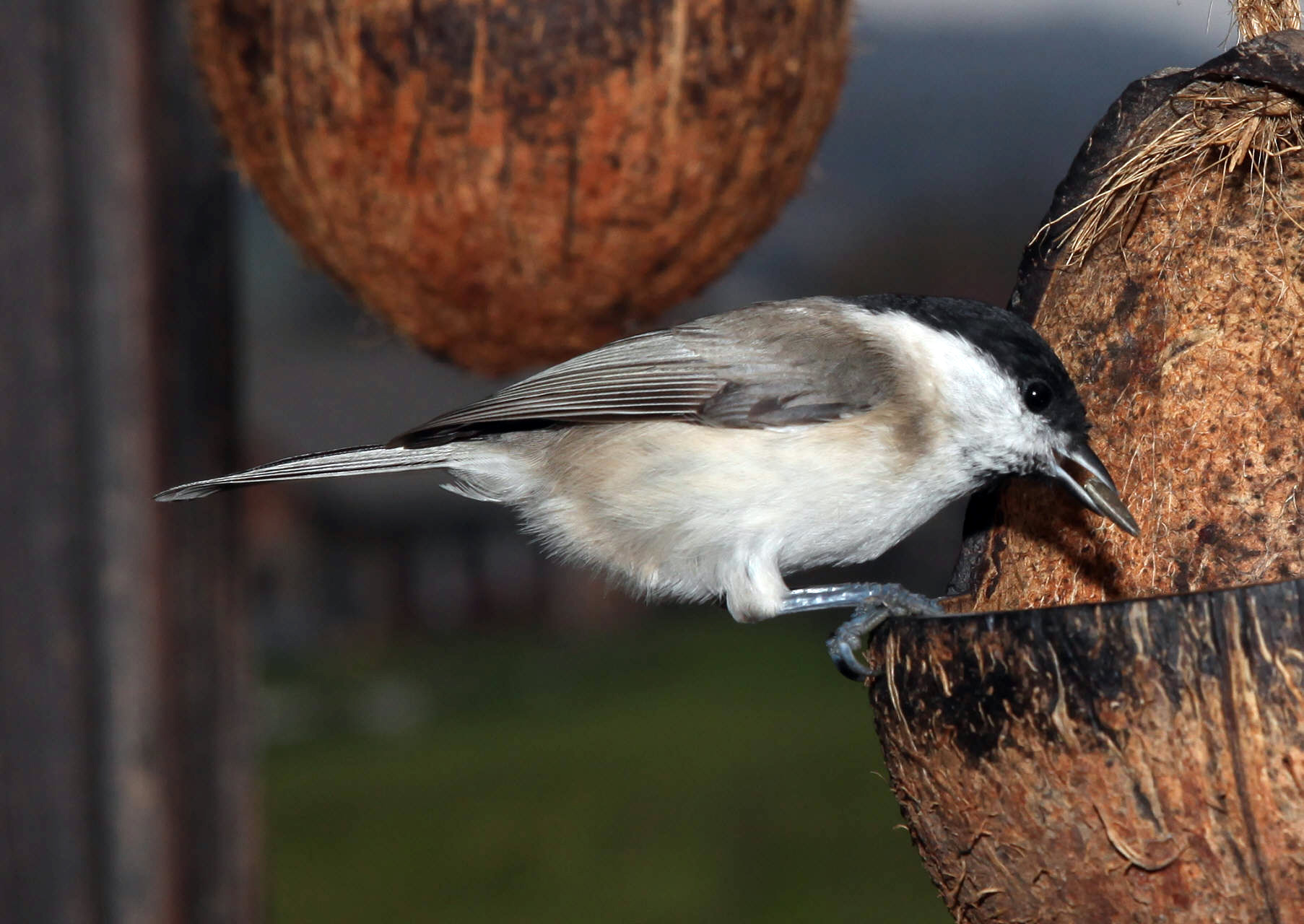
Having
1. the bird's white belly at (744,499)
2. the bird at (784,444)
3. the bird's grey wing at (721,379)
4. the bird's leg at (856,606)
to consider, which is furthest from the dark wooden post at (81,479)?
the bird's leg at (856,606)

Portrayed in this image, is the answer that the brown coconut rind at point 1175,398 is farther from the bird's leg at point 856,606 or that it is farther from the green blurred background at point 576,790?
the green blurred background at point 576,790

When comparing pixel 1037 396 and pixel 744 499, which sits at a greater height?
pixel 1037 396

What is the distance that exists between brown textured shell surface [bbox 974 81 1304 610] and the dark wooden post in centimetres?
120

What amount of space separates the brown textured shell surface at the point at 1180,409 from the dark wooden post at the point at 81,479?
3.92 feet

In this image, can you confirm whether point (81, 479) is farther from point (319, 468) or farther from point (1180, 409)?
point (1180, 409)

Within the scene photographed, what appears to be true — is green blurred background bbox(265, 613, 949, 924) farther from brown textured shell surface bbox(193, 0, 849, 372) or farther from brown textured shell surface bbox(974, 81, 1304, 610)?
brown textured shell surface bbox(193, 0, 849, 372)

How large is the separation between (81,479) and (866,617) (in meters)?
1.11

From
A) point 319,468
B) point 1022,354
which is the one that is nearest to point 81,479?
point 319,468

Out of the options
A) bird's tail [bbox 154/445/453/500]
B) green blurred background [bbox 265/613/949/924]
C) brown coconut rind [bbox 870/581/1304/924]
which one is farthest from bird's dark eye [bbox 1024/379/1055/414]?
green blurred background [bbox 265/613/949/924]

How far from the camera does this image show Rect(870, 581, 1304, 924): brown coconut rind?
98 cm

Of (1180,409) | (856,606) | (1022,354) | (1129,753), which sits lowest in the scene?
(856,606)

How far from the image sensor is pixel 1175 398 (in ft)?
5.53

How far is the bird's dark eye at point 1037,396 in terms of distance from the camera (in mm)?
1505

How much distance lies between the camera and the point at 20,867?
6.02ft
